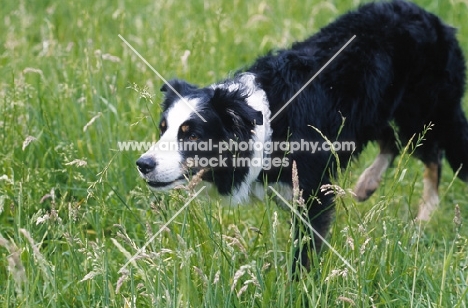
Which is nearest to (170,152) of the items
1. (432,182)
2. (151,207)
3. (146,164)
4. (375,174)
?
(146,164)

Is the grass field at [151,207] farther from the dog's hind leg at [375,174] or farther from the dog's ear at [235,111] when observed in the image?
the dog's ear at [235,111]

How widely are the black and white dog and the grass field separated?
0.68 ft

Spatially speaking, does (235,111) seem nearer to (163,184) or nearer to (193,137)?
(193,137)

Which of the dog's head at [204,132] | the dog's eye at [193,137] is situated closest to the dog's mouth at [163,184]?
the dog's head at [204,132]

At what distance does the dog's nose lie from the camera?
3.12m

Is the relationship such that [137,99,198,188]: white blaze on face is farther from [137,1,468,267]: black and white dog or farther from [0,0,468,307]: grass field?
[0,0,468,307]: grass field

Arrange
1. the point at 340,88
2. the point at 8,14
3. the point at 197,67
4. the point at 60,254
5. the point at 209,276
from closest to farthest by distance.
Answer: the point at 209,276, the point at 60,254, the point at 340,88, the point at 197,67, the point at 8,14

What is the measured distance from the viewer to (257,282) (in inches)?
93.4

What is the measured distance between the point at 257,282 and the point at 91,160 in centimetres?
197

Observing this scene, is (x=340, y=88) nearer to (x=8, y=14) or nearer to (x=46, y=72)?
(x=46, y=72)

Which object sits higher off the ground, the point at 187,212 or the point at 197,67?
the point at 197,67

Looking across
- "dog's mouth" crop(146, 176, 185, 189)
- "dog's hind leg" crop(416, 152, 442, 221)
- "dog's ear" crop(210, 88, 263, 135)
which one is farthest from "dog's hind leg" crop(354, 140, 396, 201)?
"dog's mouth" crop(146, 176, 185, 189)

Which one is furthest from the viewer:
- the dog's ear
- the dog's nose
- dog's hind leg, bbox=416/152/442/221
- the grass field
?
dog's hind leg, bbox=416/152/442/221

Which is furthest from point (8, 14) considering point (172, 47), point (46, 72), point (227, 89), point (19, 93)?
point (227, 89)
